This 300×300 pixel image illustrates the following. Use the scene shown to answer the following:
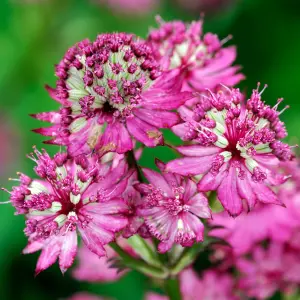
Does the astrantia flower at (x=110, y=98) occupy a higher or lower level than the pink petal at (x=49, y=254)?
higher

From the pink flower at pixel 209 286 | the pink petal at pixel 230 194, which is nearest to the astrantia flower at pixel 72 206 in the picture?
the pink petal at pixel 230 194

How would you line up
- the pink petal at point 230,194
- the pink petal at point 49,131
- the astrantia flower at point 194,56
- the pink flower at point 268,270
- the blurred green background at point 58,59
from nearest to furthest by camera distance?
the pink petal at point 230,194 → the pink petal at point 49,131 → the astrantia flower at point 194,56 → the pink flower at point 268,270 → the blurred green background at point 58,59

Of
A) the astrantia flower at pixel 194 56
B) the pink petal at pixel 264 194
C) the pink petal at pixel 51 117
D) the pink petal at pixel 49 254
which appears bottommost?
the pink petal at pixel 49 254

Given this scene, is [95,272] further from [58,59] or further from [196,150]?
[58,59]

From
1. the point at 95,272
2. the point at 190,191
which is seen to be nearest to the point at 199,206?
the point at 190,191

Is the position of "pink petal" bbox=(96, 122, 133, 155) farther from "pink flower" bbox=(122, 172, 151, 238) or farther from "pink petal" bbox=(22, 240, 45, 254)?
"pink petal" bbox=(22, 240, 45, 254)

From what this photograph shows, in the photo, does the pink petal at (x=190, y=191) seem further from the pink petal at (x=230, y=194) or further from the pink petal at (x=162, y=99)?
the pink petal at (x=162, y=99)
